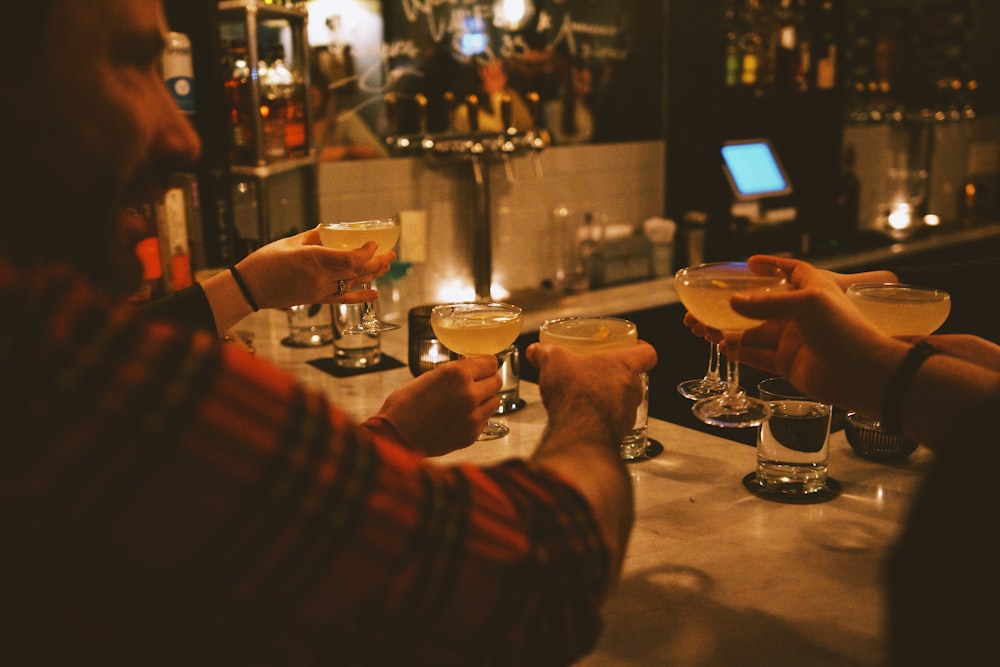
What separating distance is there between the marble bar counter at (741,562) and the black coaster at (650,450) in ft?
0.05

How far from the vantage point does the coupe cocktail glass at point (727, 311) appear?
1.38m

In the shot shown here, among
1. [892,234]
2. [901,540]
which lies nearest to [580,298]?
[892,234]

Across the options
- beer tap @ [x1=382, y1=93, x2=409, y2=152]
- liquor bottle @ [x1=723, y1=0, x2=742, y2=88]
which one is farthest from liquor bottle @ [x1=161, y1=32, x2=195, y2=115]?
liquor bottle @ [x1=723, y1=0, x2=742, y2=88]

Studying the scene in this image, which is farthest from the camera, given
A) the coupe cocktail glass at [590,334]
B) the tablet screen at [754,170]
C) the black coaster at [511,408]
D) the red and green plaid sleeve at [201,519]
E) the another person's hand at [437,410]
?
the tablet screen at [754,170]

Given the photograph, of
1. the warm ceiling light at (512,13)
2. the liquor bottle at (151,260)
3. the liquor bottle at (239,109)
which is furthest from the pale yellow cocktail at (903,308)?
the warm ceiling light at (512,13)

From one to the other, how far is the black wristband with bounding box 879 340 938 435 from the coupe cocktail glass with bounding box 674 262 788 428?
231 mm

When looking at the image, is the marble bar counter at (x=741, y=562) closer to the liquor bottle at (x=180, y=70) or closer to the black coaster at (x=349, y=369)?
the black coaster at (x=349, y=369)

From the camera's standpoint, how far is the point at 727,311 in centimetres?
142

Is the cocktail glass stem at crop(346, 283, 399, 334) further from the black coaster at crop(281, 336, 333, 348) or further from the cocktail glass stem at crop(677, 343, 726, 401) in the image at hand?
the cocktail glass stem at crop(677, 343, 726, 401)

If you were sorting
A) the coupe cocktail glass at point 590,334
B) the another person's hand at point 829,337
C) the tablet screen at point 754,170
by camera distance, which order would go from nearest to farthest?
the another person's hand at point 829,337 < the coupe cocktail glass at point 590,334 < the tablet screen at point 754,170

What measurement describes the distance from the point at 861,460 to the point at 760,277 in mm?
479

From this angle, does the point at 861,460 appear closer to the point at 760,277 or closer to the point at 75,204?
the point at 760,277

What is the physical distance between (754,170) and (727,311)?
3262mm

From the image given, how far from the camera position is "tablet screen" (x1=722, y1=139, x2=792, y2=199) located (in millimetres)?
4355
